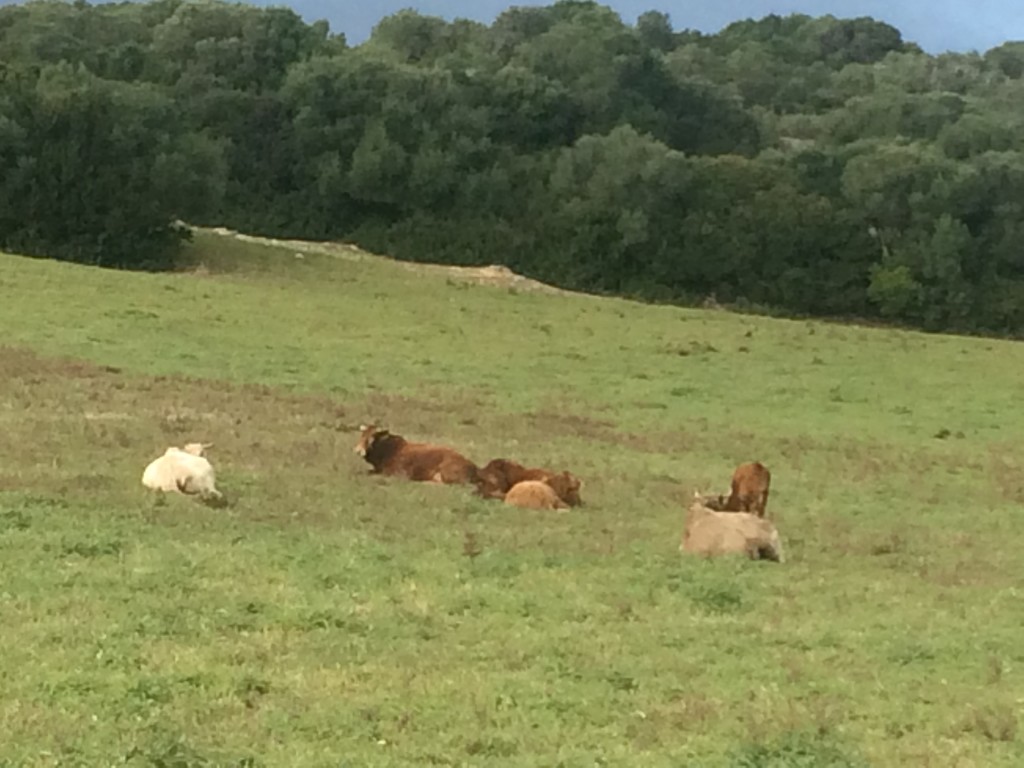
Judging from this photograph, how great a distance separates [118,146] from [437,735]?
3571cm

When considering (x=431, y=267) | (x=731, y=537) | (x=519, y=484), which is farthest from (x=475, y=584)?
(x=431, y=267)

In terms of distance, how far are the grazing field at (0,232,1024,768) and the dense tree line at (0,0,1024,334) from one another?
18720 mm

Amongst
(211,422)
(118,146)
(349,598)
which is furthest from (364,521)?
(118,146)

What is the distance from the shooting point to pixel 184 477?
36.2ft

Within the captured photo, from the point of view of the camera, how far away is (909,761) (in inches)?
233

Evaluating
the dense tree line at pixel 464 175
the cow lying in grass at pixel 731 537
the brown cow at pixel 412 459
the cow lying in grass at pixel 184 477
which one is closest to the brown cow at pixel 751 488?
the cow lying in grass at pixel 731 537

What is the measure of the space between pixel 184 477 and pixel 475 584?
10.4ft

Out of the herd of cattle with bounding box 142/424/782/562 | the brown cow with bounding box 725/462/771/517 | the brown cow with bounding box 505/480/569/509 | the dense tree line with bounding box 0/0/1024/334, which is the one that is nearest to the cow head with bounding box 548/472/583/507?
the herd of cattle with bounding box 142/424/782/562

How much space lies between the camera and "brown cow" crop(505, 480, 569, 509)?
1222cm

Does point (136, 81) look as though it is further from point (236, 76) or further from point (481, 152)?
point (481, 152)

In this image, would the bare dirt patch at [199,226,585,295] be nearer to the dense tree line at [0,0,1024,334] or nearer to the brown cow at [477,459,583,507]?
the dense tree line at [0,0,1024,334]

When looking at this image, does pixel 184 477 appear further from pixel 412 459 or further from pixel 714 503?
pixel 714 503

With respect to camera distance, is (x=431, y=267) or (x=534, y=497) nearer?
(x=534, y=497)

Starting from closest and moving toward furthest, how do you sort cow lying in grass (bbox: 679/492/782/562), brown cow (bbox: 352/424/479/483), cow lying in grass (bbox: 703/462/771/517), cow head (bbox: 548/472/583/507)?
cow lying in grass (bbox: 679/492/782/562) < cow lying in grass (bbox: 703/462/771/517) < cow head (bbox: 548/472/583/507) < brown cow (bbox: 352/424/479/483)
